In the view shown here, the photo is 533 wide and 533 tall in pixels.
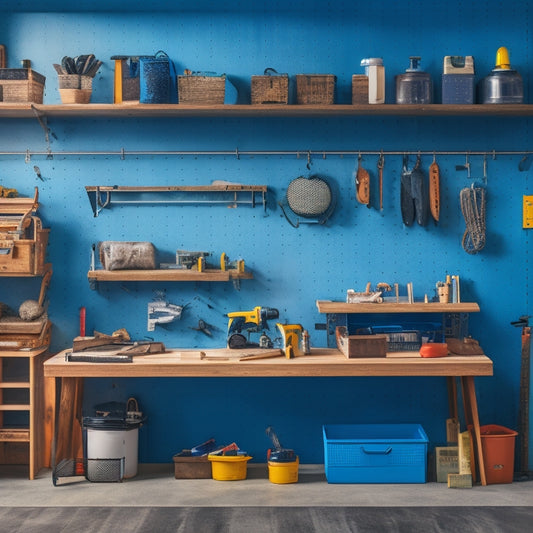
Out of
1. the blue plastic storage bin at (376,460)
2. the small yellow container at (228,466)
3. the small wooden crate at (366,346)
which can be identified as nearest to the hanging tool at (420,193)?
the small wooden crate at (366,346)

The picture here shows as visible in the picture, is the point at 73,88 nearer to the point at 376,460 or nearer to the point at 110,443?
the point at 110,443

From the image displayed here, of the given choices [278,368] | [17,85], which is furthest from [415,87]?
[17,85]

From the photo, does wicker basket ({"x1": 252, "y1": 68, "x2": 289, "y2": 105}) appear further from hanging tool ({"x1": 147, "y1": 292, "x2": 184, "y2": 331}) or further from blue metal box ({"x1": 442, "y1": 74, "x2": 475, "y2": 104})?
hanging tool ({"x1": 147, "y1": 292, "x2": 184, "y2": 331})

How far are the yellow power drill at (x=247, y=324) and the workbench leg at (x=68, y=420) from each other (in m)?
1.00

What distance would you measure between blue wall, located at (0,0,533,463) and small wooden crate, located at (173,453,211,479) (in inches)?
11.2

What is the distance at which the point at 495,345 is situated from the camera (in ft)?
17.2

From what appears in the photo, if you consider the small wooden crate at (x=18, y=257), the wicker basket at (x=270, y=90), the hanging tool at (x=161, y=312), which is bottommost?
the hanging tool at (x=161, y=312)

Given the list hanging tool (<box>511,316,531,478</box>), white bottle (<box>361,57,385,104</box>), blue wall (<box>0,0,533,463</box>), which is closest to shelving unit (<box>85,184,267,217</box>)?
blue wall (<box>0,0,533,463</box>)

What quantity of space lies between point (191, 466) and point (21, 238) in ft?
5.65

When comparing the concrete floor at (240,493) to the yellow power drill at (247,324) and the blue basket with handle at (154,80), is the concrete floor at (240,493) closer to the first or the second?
the yellow power drill at (247,324)

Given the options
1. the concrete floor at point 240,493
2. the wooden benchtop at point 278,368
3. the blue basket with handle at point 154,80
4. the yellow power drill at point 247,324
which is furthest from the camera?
the yellow power drill at point 247,324

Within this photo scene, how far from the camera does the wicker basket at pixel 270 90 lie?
16.1 feet

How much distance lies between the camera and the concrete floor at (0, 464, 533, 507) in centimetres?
450

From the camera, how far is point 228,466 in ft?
16.1
